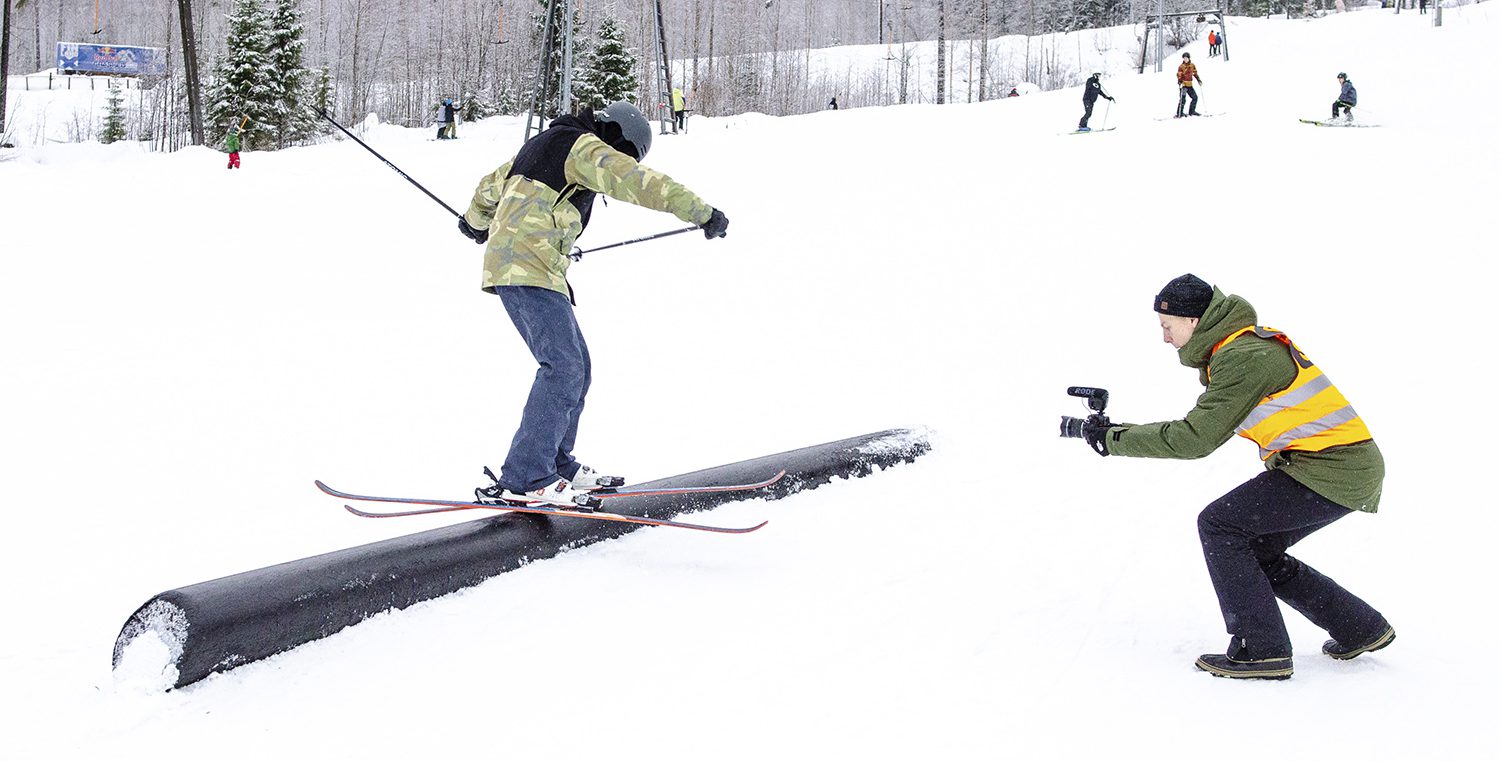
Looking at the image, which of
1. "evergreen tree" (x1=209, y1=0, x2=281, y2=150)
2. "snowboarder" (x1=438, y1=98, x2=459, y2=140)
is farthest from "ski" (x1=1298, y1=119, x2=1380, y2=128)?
"evergreen tree" (x1=209, y1=0, x2=281, y2=150)

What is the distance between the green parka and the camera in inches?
128

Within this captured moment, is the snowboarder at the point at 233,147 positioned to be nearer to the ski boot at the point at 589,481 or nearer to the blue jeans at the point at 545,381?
the ski boot at the point at 589,481

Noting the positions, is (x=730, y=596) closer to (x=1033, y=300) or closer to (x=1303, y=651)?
(x=1303, y=651)

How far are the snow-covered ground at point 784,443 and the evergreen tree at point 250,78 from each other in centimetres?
1808

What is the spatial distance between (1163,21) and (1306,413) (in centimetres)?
4913

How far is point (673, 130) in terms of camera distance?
27.0 meters

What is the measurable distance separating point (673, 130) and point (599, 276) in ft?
50.0

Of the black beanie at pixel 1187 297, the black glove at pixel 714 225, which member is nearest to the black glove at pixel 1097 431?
the black beanie at pixel 1187 297

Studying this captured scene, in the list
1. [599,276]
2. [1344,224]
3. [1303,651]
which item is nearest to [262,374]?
[599,276]

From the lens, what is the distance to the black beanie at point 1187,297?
339 cm

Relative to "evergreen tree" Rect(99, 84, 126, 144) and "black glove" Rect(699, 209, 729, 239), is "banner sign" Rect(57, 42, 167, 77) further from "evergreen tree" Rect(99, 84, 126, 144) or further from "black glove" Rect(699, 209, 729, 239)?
"black glove" Rect(699, 209, 729, 239)

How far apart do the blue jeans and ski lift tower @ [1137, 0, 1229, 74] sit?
1080 inches

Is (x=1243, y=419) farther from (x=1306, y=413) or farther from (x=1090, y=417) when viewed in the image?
(x=1090, y=417)

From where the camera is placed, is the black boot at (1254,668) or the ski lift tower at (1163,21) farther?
the ski lift tower at (1163,21)
